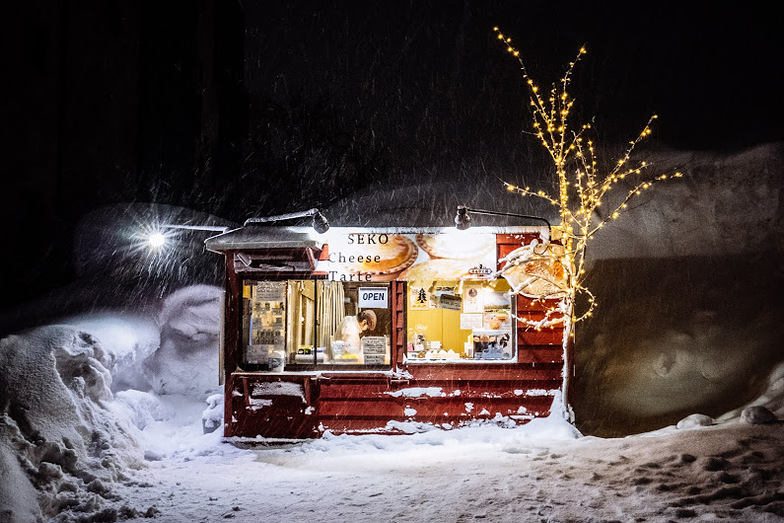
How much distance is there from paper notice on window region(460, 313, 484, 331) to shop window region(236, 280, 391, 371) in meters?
1.61

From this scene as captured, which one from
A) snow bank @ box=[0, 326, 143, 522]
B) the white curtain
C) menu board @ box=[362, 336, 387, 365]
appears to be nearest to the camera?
snow bank @ box=[0, 326, 143, 522]

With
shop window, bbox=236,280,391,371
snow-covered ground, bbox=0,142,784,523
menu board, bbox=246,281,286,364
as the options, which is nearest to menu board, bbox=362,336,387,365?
shop window, bbox=236,280,391,371

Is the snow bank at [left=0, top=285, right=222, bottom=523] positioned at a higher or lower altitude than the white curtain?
lower

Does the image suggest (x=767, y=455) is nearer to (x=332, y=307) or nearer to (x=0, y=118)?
(x=332, y=307)

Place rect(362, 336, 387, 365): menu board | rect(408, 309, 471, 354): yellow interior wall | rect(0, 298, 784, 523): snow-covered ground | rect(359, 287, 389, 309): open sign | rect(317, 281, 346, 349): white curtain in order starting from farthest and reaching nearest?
rect(408, 309, 471, 354): yellow interior wall
rect(317, 281, 346, 349): white curtain
rect(359, 287, 389, 309): open sign
rect(362, 336, 387, 365): menu board
rect(0, 298, 784, 523): snow-covered ground

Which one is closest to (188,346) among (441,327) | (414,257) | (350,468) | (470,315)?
(441,327)

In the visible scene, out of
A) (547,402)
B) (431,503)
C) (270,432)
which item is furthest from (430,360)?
(431,503)

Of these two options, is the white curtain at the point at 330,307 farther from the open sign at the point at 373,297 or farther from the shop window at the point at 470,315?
the shop window at the point at 470,315

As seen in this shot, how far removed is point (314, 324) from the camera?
34.3 ft

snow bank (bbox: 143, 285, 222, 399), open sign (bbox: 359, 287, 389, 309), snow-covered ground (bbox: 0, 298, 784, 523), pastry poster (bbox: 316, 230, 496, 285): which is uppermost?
pastry poster (bbox: 316, 230, 496, 285)

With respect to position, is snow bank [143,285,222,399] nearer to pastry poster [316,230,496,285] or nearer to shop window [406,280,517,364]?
pastry poster [316,230,496,285]

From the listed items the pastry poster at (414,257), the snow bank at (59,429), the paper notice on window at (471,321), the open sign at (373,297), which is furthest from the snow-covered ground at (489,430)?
the pastry poster at (414,257)

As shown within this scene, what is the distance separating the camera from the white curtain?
11.0m

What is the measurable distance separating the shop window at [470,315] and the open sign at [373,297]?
565 mm
